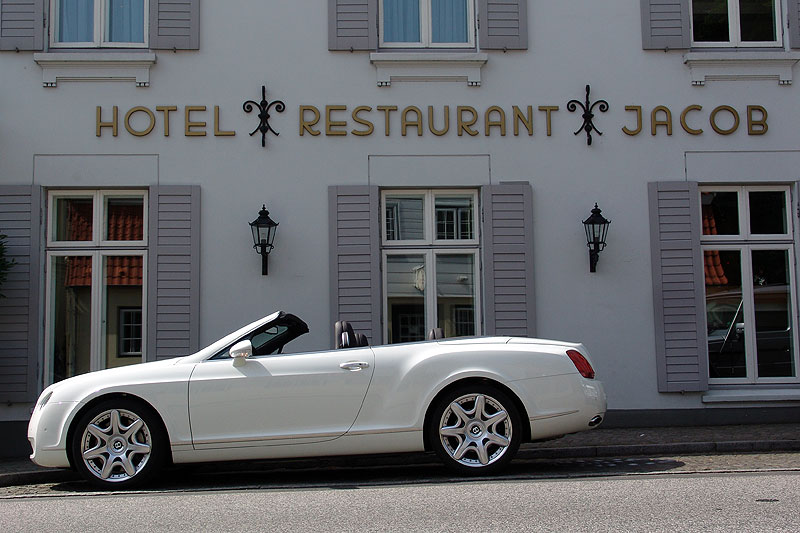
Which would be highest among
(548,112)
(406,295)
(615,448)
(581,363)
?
(548,112)

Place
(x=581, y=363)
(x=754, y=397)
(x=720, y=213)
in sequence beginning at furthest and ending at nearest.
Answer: (x=720, y=213) → (x=754, y=397) → (x=581, y=363)

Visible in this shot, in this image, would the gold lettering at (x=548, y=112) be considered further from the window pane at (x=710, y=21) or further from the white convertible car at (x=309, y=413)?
the white convertible car at (x=309, y=413)

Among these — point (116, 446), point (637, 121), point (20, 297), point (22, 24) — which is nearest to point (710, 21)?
point (637, 121)

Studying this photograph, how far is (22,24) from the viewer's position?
35.1 feet

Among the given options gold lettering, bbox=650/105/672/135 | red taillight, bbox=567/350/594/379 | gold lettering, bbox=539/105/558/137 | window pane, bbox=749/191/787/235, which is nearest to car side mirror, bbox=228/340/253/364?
red taillight, bbox=567/350/594/379

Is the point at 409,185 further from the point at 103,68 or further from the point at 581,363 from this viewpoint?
the point at 581,363

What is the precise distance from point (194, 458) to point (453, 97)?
17.7ft

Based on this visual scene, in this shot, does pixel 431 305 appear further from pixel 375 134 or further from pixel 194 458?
pixel 194 458

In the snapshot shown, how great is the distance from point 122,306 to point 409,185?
3.51m

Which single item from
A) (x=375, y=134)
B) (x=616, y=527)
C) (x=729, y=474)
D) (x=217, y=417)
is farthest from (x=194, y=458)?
(x=375, y=134)

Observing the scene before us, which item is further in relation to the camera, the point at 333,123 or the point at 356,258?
the point at 333,123

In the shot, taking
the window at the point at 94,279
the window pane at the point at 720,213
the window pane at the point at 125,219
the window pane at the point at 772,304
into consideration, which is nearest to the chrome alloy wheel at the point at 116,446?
the window at the point at 94,279

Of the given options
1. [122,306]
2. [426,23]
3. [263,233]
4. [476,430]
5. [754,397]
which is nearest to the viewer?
[476,430]

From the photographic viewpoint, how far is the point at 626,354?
418 inches
